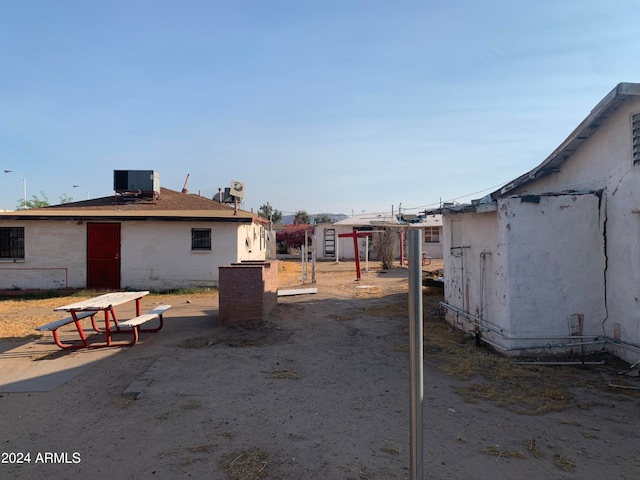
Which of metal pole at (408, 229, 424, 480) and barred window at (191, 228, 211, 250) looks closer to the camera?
metal pole at (408, 229, 424, 480)

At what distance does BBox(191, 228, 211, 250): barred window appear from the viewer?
55.0 ft

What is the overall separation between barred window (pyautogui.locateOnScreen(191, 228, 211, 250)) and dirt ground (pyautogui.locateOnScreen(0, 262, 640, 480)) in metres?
8.58

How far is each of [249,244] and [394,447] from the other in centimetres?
1691

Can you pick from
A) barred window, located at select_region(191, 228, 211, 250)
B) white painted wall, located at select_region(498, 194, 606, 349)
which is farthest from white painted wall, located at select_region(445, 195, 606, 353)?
barred window, located at select_region(191, 228, 211, 250)

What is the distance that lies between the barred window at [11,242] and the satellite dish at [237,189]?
928 cm

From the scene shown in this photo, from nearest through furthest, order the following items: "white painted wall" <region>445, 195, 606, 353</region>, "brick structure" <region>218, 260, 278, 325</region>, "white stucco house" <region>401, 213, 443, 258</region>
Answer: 1. "white painted wall" <region>445, 195, 606, 353</region>
2. "brick structure" <region>218, 260, 278, 325</region>
3. "white stucco house" <region>401, 213, 443, 258</region>

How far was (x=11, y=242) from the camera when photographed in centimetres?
1636

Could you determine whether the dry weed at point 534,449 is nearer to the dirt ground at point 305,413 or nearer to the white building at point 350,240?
the dirt ground at point 305,413

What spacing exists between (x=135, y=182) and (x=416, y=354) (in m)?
19.8

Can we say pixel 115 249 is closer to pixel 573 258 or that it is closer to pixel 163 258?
pixel 163 258

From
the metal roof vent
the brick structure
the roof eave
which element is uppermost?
the metal roof vent

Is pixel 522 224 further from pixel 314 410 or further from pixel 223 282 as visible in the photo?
pixel 223 282

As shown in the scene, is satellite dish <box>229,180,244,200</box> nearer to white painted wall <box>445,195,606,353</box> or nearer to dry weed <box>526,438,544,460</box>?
white painted wall <box>445,195,606,353</box>

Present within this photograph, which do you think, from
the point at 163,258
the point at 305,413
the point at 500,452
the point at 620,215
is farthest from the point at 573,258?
the point at 163,258
